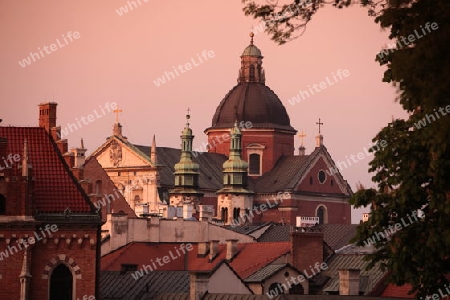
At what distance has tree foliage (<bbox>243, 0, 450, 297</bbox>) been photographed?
26.9 m

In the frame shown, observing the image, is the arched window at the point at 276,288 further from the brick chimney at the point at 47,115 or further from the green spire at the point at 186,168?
the green spire at the point at 186,168

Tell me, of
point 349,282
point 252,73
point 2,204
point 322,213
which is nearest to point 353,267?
point 349,282

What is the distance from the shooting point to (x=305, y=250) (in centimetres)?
7619

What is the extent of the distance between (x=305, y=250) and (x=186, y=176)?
63.7 meters

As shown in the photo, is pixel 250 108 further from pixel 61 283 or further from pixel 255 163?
pixel 61 283

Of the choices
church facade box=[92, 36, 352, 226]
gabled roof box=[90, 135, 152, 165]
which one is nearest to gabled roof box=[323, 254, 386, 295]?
church facade box=[92, 36, 352, 226]

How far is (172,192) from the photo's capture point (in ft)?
453

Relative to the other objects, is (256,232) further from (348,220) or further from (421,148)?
(421,148)

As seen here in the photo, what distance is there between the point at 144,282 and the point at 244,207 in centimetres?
7440

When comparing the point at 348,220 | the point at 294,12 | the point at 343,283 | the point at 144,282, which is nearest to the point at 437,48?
the point at 294,12

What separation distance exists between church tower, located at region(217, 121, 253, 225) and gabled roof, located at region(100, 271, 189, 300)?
69117mm

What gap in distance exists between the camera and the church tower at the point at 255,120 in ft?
490

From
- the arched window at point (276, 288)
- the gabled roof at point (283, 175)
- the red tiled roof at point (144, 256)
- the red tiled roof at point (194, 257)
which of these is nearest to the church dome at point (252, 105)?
the gabled roof at point (283, 175)

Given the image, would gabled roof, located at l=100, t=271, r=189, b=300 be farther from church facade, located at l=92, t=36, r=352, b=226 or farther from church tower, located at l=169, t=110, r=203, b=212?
church tower, located at l=169, t=110, r=203, b=212
